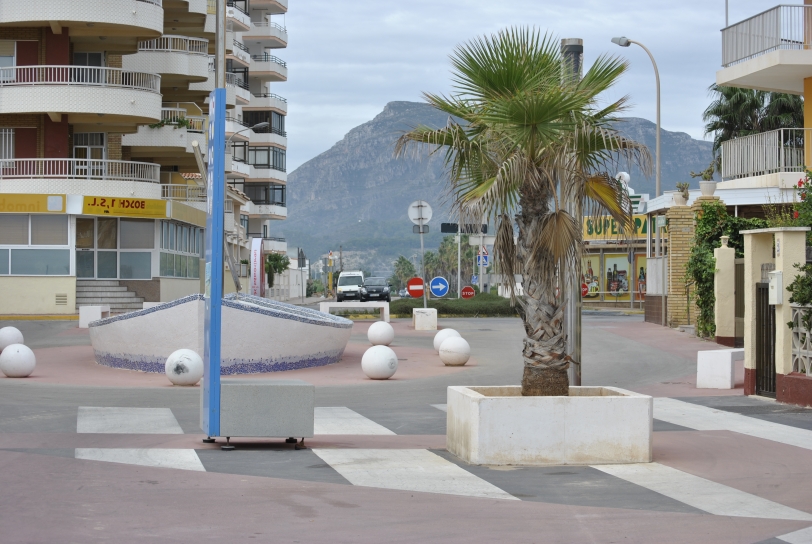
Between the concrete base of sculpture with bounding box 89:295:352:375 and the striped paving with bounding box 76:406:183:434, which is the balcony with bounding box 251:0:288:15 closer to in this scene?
the concrete base of sculpture with bounding box 89:295:352:375

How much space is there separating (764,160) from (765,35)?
3561 millimetres

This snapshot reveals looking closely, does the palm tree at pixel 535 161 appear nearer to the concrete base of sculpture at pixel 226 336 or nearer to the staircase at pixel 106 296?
the concrete base of sculpture at pixel 226 336

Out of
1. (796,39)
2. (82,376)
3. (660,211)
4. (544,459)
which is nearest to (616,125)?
(544,459)

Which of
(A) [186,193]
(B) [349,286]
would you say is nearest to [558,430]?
(A) [186,193]

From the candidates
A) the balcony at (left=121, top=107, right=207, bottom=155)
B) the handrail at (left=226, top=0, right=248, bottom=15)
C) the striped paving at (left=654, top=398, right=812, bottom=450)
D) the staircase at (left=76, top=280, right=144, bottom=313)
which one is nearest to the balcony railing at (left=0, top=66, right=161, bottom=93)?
the balcony at (left=121, top=107, right=207, bottom=155)

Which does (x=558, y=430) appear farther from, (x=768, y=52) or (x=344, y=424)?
(x=768, y=52)

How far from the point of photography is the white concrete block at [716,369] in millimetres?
18078

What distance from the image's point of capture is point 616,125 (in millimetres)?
11547

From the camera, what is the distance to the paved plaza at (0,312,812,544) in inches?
292

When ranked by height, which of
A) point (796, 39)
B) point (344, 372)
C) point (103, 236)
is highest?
point (796, 39)

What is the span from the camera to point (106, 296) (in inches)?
1679

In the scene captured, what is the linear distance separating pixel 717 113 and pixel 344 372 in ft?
152

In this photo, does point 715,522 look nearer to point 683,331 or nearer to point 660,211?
point 683,331

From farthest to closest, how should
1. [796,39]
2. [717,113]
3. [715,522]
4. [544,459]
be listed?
[717,113] < [796,39] < [544,459] < [715,522]
